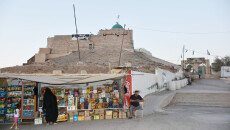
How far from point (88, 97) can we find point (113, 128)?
2.19 meters

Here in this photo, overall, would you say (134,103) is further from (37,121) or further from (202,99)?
(202,99)

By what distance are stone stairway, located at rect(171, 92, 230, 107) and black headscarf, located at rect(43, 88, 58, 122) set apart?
8.08 m

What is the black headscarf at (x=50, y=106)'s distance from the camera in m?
7.09

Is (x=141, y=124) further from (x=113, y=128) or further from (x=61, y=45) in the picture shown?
(x=61, y=45)

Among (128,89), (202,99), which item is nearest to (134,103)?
(128,89)

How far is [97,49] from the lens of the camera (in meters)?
33.2

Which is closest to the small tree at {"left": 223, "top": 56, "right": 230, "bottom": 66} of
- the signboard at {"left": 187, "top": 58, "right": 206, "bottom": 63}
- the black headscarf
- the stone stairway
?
the signboard at {"left": 187, "top": 58, "right": 206, "bottom": 63}

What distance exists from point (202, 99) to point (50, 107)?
1015 centimetres

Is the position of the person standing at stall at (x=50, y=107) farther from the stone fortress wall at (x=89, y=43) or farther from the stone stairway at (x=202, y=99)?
the stone fortress wall at (x=89, y=43)

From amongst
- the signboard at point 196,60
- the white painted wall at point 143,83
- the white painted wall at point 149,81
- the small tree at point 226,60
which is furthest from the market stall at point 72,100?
the small tree at point 226,60

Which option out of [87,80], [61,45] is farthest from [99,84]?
[61,45]

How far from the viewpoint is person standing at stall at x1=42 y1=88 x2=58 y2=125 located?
709cm

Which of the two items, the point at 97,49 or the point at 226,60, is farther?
the point at 226,60

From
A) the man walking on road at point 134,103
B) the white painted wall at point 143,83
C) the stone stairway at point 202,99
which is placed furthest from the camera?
the stone stairway at point 202,99
